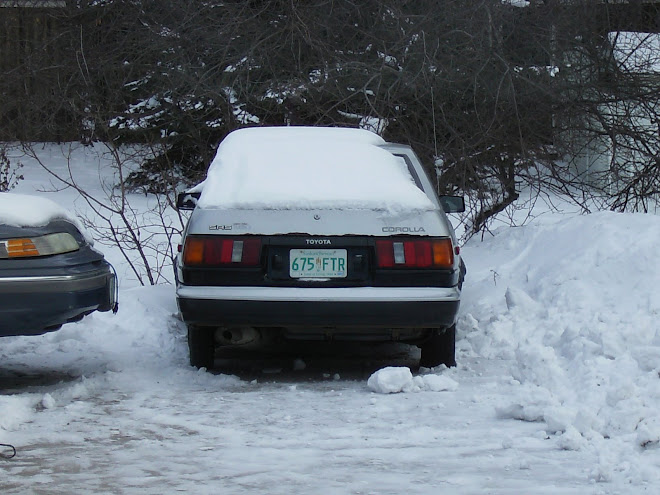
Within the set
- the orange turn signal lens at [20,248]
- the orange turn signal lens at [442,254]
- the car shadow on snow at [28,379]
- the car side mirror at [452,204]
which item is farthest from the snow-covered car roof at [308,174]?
the car shadow on snow at [28,379]

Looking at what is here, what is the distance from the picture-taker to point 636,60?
1241 centimetres

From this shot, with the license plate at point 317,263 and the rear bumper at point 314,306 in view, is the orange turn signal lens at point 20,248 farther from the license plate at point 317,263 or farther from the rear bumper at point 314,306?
the license plate at point 317,263

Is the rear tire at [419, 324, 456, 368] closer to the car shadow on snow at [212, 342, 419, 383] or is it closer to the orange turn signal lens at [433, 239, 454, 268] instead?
the car shadow on snow at [212, 342, 419, 383]

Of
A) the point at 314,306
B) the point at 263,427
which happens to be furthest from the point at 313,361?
the point at 263,427

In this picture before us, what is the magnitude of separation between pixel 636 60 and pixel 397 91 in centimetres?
288

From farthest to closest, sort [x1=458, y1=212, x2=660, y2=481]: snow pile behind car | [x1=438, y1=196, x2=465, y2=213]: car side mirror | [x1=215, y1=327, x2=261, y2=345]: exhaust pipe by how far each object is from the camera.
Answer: [x1=438, y1=196, x2=465, y2=213]: car side mirror < [x1=215, y1=327, x2=261, y2=345]: exhaust pipe < [x1=458, y1=212, x2=660, y2=481]: snow pile behind car

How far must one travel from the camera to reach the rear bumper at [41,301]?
18.9 ft

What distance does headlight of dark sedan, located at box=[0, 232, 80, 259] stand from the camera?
5.77 meters

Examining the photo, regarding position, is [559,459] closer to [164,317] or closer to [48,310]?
[48,310]

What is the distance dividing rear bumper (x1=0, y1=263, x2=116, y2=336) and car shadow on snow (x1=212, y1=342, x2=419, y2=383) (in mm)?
1229

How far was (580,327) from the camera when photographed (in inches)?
266

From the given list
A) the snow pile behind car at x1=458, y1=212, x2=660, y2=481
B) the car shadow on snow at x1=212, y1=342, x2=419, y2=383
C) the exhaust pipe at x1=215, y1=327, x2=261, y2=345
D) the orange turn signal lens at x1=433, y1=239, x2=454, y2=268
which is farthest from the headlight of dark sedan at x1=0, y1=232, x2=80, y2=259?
the snow pile behind car at x1=458, y1=212, x2=660, y2=481

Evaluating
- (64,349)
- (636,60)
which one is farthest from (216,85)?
(64,349)

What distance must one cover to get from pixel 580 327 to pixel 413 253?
1302mm
